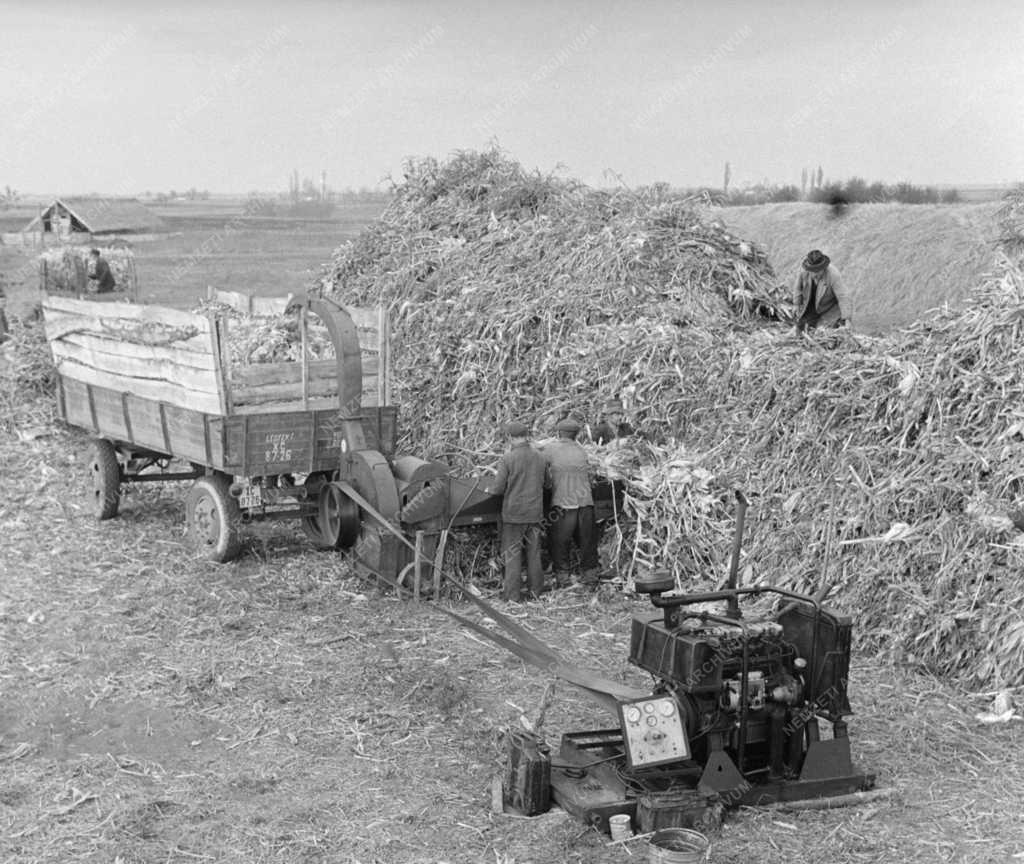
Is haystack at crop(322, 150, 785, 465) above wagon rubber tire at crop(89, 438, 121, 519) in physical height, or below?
above

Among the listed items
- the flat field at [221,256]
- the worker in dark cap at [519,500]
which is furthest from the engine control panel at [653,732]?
the flat field at [221,256]

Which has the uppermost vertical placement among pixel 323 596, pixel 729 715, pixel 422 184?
pixel 422 184

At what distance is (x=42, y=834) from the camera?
5.70m

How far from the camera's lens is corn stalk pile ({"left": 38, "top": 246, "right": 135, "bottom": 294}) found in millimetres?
21391

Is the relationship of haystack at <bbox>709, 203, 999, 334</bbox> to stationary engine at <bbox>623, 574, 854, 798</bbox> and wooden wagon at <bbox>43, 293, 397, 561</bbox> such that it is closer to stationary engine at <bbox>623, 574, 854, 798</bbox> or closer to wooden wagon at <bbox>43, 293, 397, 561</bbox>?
wooden wagon at <bbox>43, 293, 397, 561</bbox>

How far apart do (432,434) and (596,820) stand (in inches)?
317

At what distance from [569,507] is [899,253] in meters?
11.1

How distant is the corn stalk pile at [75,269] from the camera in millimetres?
21391

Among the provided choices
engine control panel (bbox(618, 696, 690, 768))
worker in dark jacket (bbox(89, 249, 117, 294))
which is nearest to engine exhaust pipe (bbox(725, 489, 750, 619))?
engine control panel (bbox(618, 696, 690, 768))

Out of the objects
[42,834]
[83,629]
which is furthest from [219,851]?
[83,629]

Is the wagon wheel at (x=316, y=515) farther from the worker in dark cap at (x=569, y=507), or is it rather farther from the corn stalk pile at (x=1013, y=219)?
the corn stalk pile at (x=1013, y=219)

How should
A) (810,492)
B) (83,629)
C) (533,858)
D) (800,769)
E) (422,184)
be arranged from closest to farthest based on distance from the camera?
(533,858) → (800,769) → (83,629) → (810,492) → (422,184)

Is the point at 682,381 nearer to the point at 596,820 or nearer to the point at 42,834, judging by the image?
the point at 596,820

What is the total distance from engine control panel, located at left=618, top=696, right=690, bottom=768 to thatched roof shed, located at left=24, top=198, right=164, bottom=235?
3377 cm
